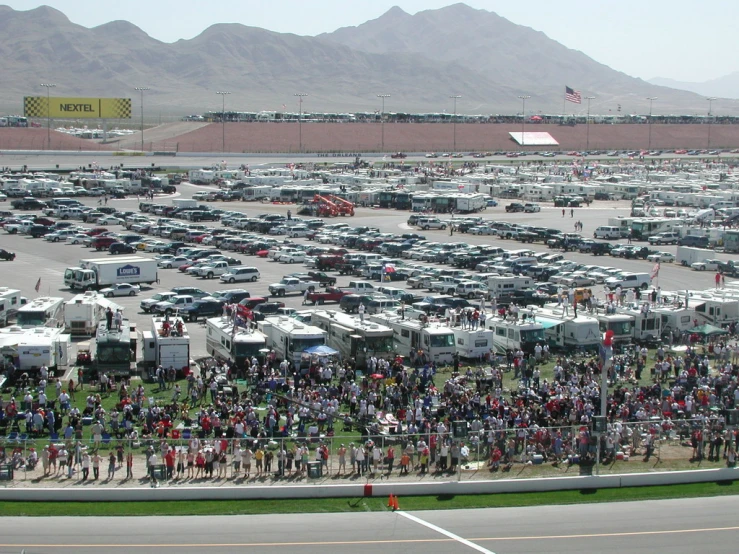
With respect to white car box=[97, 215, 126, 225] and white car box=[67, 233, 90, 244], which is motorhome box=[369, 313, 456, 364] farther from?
white car box=[97, 215, 126, 225]

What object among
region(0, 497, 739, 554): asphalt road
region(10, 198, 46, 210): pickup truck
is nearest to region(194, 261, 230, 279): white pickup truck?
region(0, 497, 739, 554): asphalt road

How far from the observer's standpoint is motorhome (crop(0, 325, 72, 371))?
95.7 feet

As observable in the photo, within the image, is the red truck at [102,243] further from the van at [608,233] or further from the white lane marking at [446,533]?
the white lane marking at [446,533]

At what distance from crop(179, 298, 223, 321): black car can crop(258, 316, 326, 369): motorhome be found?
7883mm

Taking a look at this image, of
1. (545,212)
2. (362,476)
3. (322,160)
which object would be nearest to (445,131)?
(322,160)

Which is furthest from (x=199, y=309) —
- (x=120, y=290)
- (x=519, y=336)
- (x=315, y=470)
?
(x=315, y=470)

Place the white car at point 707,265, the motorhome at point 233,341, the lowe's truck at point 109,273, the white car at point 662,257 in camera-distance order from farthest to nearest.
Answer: the white car at point 662,257 → the white car at point 707,265 → the lowe's truck at point 109,273 → the motorhome at point 233,341

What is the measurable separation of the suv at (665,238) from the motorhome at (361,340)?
37829mm

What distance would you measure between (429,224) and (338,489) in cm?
5254

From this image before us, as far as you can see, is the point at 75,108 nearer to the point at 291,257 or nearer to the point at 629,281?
the point at 291,257

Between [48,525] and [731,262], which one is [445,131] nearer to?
[731,262]

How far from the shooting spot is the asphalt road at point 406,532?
18641mm

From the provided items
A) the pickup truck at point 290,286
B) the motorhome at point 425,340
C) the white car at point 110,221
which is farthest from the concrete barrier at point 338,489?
the white car at point 110,221

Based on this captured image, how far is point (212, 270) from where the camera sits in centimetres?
5069
